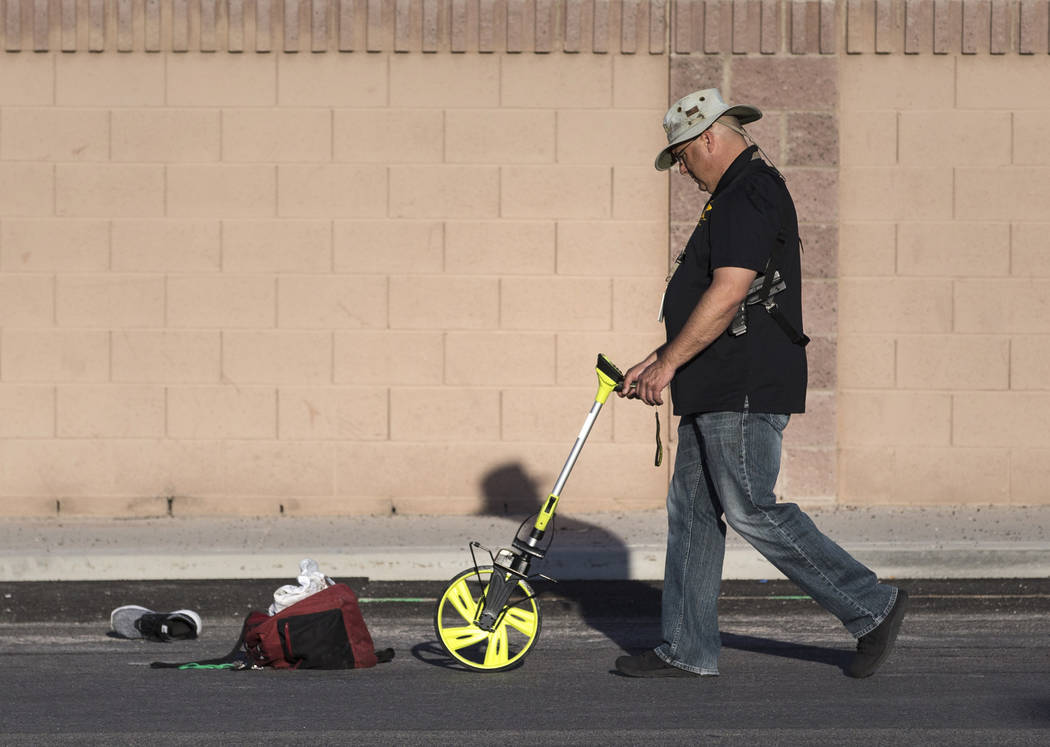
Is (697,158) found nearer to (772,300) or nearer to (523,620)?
(772,300)

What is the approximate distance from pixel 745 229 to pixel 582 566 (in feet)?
10.9

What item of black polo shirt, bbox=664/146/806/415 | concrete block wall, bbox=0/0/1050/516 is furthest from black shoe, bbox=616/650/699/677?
concrete block wall, bbox=0/0/1050/516

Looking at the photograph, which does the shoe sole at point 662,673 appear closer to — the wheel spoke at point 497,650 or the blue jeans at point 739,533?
the blue jeans at point 739,533

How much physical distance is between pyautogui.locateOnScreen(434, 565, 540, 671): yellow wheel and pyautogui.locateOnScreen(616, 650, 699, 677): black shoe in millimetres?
350

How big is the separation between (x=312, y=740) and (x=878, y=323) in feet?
19.8

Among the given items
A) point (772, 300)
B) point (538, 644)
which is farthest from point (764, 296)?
point (538, 644)

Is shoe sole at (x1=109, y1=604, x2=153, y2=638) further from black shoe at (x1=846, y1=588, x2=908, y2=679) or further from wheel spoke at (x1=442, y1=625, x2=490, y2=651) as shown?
black shoe at (x1=846, y1=588, x2=908, y2=679)

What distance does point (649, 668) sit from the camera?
18.3ft

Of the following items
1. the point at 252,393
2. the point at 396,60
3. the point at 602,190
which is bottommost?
the point at 252,393

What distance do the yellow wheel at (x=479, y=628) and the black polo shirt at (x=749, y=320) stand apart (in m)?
0.92

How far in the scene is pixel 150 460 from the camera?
32.2 feet

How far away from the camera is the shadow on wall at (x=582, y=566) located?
7135 millimetres

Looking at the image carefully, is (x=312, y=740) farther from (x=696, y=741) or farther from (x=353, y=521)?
(x=353, y=521)

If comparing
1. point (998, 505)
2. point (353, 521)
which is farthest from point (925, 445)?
point (353, 521)
